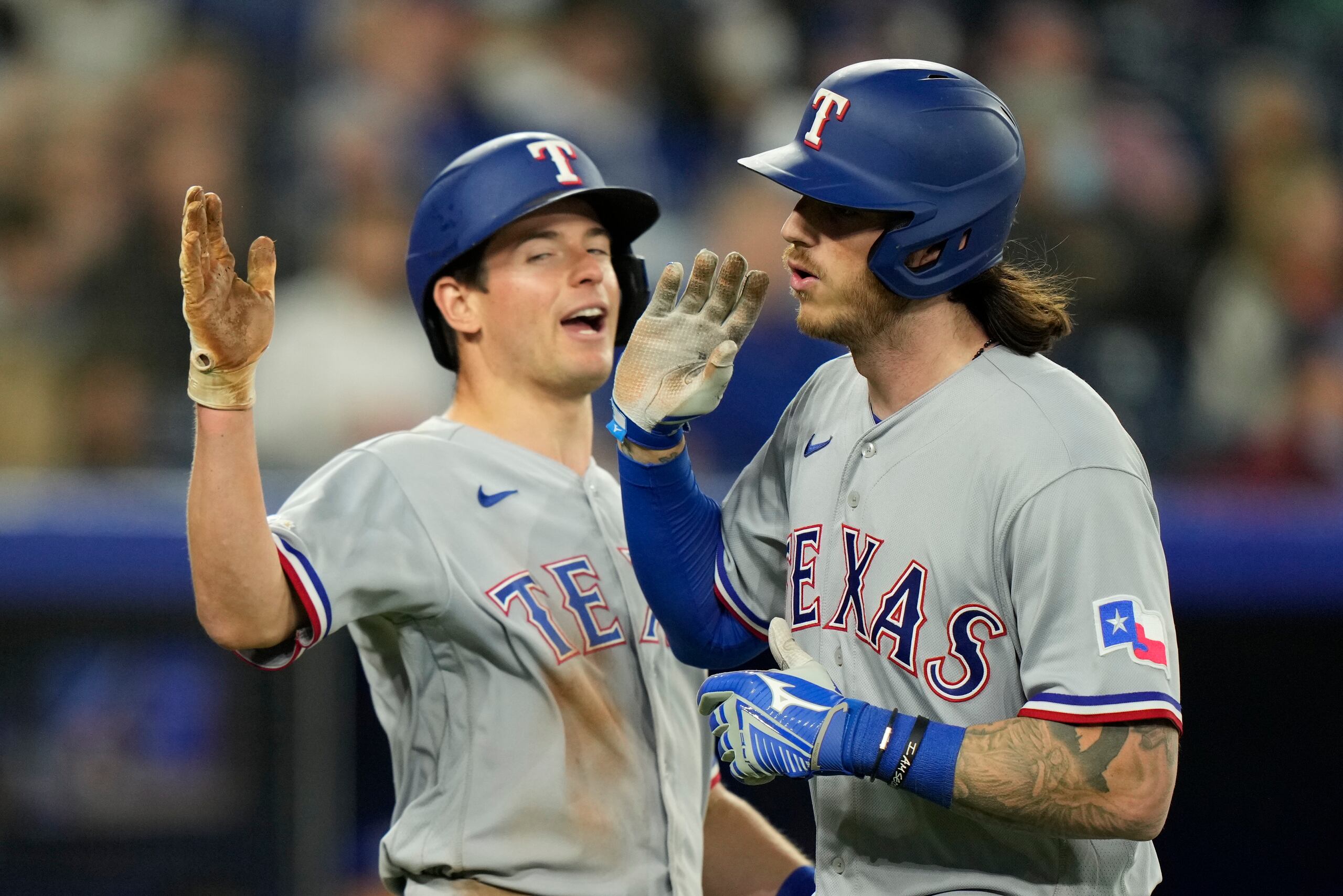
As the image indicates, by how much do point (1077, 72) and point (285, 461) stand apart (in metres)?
4.56

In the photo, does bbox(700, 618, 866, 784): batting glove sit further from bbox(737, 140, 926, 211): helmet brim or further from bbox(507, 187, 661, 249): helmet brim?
bbox(507, 187, 661, 249): helmet brim

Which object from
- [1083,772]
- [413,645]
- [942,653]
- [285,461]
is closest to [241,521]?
[413,645]

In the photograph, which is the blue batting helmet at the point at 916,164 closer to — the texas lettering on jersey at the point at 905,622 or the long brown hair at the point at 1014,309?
the long brown hair at the point at 1014,309

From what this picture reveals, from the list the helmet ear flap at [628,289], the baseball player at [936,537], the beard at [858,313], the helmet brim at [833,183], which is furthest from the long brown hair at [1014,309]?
the helmet ear flap at [628,289]

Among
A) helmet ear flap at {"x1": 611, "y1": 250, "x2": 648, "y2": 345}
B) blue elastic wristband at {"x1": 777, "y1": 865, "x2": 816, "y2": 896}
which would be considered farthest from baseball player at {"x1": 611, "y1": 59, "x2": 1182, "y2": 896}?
helmet ear flap at {"x1": 611, "y1": 250, "x2": 648, "y2": 345}

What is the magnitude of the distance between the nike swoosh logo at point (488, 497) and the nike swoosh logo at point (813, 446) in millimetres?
625

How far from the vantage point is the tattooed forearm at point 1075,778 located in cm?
232

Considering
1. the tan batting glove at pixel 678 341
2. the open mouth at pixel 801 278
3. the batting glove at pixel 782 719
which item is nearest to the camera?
the batting glove at pixel 782 719

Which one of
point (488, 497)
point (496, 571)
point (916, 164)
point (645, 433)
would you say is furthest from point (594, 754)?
point (916, 164)

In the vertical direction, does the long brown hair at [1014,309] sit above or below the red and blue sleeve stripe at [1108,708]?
above

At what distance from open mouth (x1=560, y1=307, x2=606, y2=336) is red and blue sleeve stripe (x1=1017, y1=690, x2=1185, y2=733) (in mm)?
1312

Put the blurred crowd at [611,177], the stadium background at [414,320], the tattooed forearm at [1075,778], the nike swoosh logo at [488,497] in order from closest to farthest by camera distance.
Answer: the tattooed forearm at [1075,778]
the nike swoosh logo at [488,497]
the stadium background at [414,320]
the blurred crowd at [611,177]

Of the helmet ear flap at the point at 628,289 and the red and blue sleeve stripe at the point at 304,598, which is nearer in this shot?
the red and blue sleeve stripe at the point at 304,598

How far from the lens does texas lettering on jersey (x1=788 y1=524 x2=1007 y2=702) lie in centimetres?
251
